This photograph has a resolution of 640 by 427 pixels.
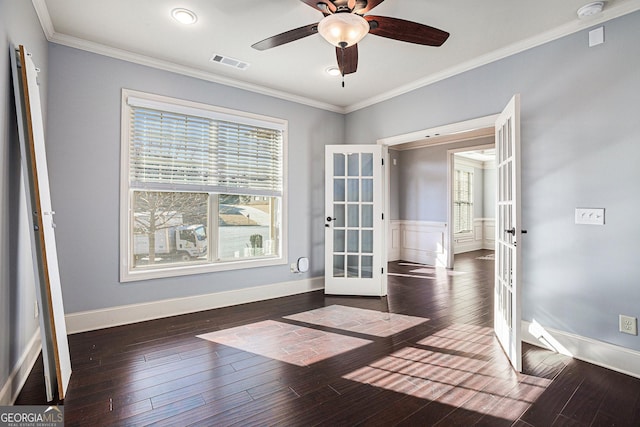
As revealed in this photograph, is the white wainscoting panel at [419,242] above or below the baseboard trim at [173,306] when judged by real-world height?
Answer: above

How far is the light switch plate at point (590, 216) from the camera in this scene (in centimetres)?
250

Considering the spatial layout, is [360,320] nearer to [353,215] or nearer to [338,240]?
[338,240]

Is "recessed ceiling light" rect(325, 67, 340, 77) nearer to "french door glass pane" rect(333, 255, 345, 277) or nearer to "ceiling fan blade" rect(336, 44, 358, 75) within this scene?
"ceiling fan blade" rect(336, 44, 358, 75)

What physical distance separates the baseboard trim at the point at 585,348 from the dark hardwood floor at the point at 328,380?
0.35ft

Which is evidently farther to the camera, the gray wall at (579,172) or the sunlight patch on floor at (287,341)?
the sunlight patch on floor at (287,341)

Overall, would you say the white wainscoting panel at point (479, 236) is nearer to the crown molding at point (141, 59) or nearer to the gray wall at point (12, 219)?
the crown molding at point (141, 59)

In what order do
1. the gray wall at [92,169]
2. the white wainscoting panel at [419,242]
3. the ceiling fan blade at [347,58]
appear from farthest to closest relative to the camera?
the white wainscoting panel at [419,242], the gray wall at [92,169], the ceiling fan blade at [347,58]

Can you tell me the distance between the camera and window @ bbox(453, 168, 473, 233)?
883 cm

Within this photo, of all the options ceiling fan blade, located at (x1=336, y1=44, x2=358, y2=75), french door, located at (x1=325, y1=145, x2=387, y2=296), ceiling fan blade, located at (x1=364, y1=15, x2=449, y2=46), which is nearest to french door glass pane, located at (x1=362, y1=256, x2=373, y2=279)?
french door, located at (x1=325, y1=145, x2=387, y2=296)

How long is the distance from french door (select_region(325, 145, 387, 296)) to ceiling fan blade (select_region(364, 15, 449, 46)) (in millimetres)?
2126

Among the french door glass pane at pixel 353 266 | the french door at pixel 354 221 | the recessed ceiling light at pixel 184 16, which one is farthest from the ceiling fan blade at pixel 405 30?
the french door glass pane at pixel 353 266

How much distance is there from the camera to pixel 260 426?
172 cm

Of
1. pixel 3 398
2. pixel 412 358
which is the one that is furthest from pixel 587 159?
pixel 3 398

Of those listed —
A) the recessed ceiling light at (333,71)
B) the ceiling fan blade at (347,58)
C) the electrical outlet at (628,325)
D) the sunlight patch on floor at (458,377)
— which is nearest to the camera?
the sunlight patch on floor at (458,377)
